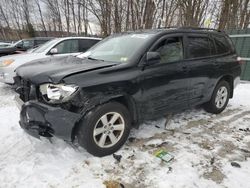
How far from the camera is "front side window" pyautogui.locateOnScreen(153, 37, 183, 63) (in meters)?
3.57

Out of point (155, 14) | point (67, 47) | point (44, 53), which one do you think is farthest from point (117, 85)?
point (155, 14)

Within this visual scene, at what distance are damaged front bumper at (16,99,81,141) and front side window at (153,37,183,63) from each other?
1675mm

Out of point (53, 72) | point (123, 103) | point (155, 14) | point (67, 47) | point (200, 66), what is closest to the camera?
point (53, 72)

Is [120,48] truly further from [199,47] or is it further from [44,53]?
[44,53]

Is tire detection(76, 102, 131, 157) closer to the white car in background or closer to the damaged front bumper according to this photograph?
the damaged front bumper

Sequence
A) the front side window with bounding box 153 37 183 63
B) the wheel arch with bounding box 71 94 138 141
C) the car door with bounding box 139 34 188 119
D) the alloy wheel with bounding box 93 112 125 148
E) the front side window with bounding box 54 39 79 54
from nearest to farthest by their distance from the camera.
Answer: the wheel arch with bounding box 71 94 138 141
the alloy wheel with bounding box 93 112 125 148
the car door with bounding box 139 34 188 119
the front side window with bounding box 153 37 183 63
the front side window with bounding box 54 39 79 54

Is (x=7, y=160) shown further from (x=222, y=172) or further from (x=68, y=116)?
(x=222, y=172)

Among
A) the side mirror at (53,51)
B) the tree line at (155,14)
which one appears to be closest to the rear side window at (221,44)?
the side mirror at (53,51)

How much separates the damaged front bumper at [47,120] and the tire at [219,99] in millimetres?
3125

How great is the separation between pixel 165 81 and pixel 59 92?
1660mm

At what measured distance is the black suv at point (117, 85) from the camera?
2721 mm

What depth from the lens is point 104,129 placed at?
3.03 metres

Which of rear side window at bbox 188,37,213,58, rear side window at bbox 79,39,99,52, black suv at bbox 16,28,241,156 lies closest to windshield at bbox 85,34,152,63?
black suv at bbox 16,28,241,156

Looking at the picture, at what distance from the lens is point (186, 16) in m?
13.9
